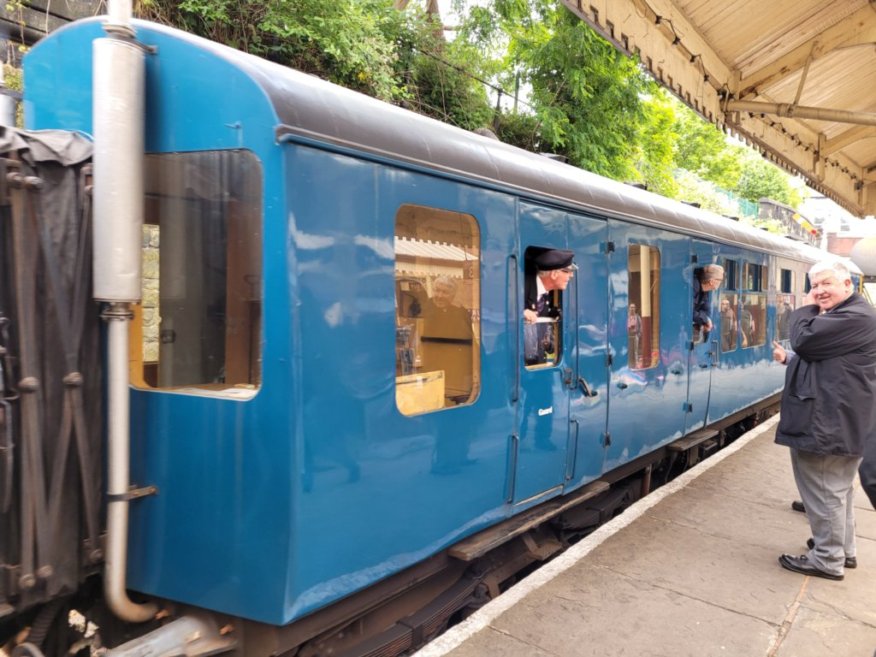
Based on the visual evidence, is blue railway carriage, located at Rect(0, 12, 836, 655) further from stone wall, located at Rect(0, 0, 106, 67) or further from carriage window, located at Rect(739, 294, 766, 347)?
carriage window, located at Rect(739, 294, 766, 347)

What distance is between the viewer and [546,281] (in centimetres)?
410

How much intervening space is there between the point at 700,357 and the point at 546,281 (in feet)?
10.2

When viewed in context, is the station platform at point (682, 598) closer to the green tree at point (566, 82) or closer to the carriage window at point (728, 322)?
the carriage window at point (728, 322)

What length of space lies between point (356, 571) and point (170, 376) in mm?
1091

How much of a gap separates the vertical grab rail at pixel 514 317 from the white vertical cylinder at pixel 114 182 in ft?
6.24

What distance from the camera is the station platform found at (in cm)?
333

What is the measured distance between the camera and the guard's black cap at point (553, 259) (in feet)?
13.0

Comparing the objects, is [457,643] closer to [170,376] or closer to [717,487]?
[170,376]

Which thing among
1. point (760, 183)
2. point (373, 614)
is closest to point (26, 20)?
point (373, 614)

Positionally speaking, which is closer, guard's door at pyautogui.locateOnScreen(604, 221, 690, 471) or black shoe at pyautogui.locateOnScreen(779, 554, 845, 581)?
black shoe at pyautogui.locateOnScreen(779, 554, 845, 581)

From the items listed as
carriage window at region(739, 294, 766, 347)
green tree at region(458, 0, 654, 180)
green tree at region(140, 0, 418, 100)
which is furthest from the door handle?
green tree at region(458, 0, 654, 180)

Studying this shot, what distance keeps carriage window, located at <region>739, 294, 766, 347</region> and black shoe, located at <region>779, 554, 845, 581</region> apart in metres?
3.91

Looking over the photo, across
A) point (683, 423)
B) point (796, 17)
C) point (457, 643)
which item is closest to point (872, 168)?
point (796, 17)

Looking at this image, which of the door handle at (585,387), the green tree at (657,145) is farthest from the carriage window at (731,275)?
the green tree at (657,145)
